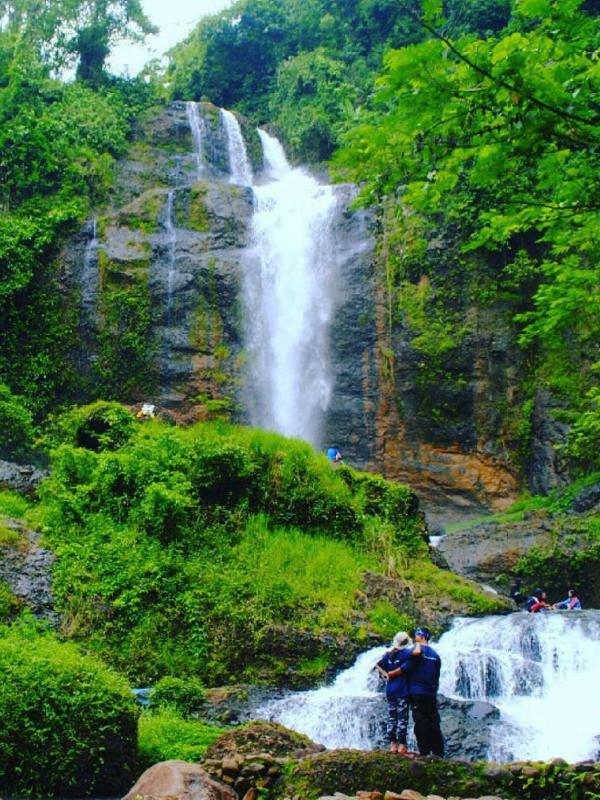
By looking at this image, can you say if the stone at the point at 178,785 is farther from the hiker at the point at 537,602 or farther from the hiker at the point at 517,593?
the hiker at the point at 517,593

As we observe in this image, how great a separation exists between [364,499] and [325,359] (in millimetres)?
9217

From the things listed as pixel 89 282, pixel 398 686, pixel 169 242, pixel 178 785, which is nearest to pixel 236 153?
pixel 169 242

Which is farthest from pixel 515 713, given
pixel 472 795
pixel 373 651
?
pixel 472 795

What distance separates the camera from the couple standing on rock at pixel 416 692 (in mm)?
6664

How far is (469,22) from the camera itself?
30.2 metres

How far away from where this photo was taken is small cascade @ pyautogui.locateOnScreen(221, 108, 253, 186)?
95.0 feet

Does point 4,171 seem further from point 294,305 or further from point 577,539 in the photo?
point 577,539

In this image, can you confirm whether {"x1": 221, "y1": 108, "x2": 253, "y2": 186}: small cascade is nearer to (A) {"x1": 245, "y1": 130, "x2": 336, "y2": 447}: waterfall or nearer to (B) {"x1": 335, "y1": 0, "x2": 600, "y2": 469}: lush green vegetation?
(A) {"x1": 245, "y1": 130, "x2": 336, "y2": 447}: waterfall

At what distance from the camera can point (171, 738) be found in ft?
25.6

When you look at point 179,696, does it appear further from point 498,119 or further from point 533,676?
point 498,119

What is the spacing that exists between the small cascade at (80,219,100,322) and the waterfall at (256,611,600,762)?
14889 mm

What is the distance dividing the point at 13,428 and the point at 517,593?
12.4 m

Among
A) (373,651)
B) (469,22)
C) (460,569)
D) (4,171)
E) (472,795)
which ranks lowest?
(472,795)

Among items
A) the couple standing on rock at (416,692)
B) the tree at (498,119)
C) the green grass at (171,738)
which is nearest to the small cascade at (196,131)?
the green grass at (171,738)
